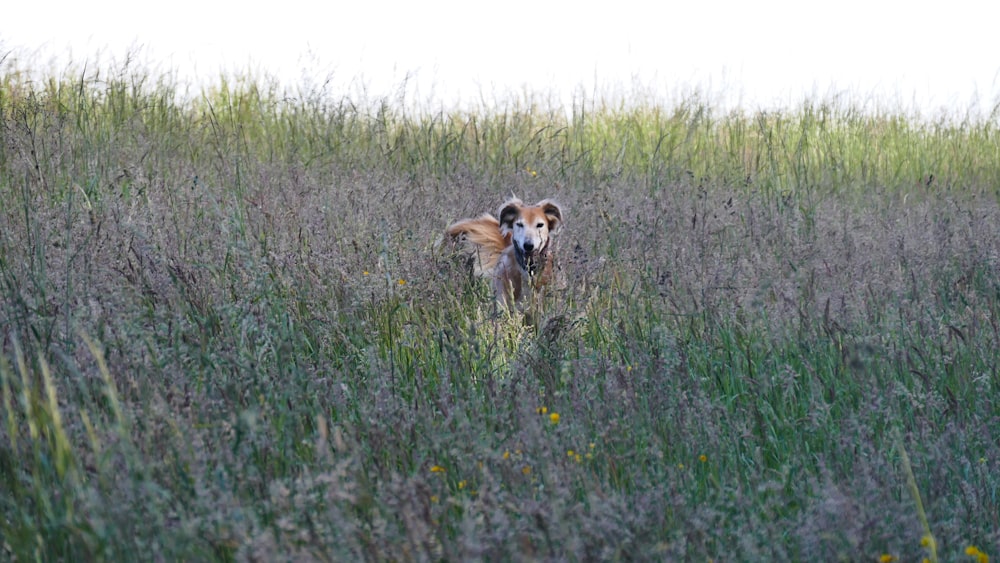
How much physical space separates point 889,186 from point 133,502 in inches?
301

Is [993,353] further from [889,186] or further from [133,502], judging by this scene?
[889,186]

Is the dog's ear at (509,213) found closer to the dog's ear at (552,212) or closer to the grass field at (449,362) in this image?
the dog's ear at (552,212)

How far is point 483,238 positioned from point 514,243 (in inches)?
12.3

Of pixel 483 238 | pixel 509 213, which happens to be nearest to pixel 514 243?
pixel 509 213

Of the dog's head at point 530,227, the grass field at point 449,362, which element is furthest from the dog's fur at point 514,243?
the grass field at point 449,362

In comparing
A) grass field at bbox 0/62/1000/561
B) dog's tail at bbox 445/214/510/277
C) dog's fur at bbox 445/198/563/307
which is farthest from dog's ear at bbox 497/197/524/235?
grass field at bbox 0/62/1000/561

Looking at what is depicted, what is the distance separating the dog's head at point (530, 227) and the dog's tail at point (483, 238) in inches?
7.5

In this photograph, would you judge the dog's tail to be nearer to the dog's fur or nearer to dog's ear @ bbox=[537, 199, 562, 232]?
the dog's fur

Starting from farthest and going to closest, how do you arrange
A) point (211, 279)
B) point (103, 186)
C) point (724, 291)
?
1. point (103, 186)
2. point (724, 291)
3. point (211, 279)

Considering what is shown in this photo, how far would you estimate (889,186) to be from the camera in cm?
810

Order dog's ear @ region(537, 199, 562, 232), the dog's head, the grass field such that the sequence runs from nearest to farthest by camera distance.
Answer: the grass field < the dog's head < dog's ear @ region(537, 199, 562, 232)

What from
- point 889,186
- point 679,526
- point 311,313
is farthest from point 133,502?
point 889,186

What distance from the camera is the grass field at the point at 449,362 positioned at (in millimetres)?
1973

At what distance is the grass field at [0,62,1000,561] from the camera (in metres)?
1.97
